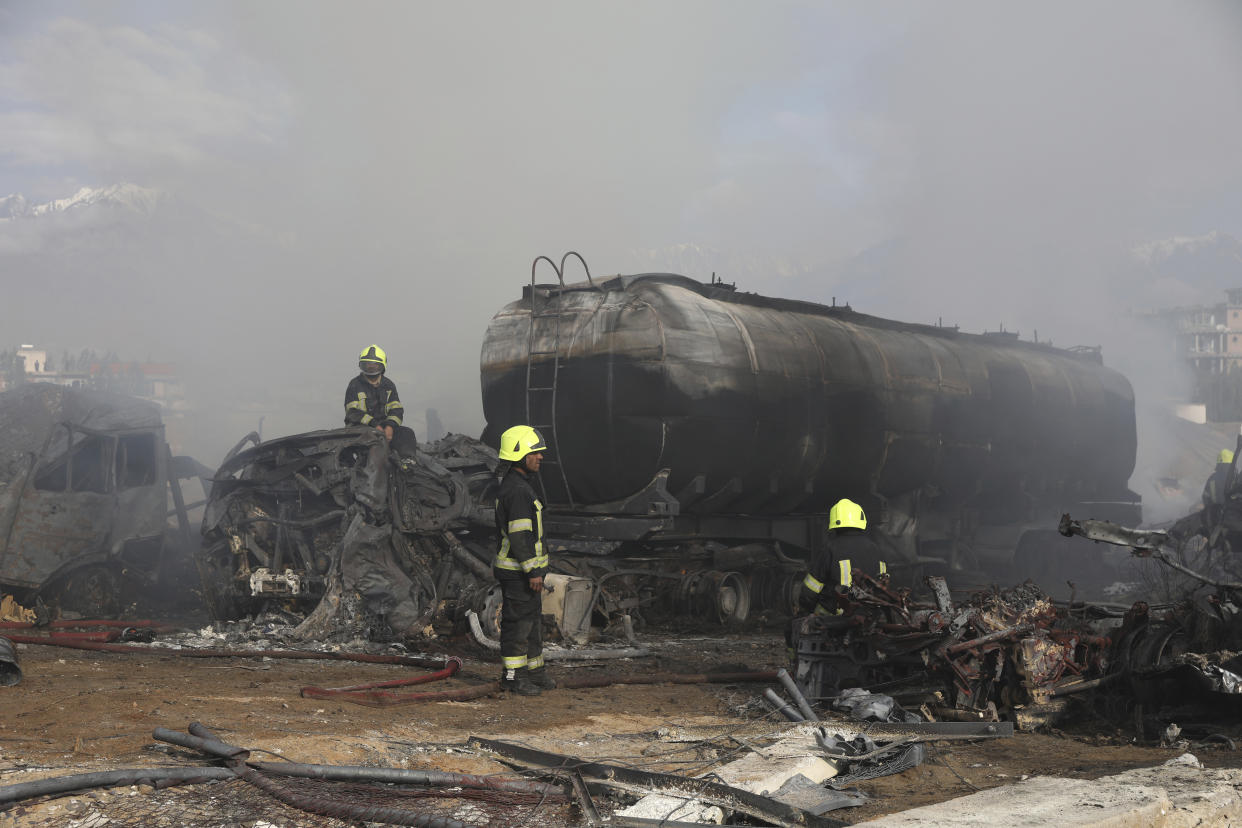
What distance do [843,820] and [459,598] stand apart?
19.1 feet

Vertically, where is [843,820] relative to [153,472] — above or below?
below

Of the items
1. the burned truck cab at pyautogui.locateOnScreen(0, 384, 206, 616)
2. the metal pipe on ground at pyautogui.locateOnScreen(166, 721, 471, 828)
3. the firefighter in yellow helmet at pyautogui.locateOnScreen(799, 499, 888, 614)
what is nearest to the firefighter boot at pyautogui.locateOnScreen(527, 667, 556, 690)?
the firefighter in yellow helmet at pyautogui.locateOnScreen(799, 499, 888, 614)

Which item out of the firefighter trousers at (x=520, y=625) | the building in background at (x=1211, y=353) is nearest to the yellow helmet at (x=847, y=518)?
the firefighter trousers at (x=520, y=625)

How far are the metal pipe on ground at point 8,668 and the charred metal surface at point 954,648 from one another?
4.90m

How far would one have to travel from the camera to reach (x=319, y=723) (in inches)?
227

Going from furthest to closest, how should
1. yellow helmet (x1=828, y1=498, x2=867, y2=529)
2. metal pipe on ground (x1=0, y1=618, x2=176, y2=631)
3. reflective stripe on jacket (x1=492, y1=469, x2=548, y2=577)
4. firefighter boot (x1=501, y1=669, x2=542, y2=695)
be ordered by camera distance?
metal pipe on ground (x1=0, y1=618, x2=176, y2=631)
yellow helmet (x1=828, y1=498, x2=867, y2=529)
reflective stripe on jacket (x1=492, y1=469, x2=548, y2=577)
firefighter boot (x1=501, y1=669, x2=542, y2=695)

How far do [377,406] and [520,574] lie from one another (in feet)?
13.6

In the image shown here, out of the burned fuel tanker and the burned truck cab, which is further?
the burned fuel tanker

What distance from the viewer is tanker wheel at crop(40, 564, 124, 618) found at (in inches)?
413

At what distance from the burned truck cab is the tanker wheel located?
0.03 feet

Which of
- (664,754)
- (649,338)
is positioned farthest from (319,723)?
(649,338)

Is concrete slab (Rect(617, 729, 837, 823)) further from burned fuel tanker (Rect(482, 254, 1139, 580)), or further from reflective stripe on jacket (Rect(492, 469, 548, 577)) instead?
burned fuel tanker (Rect(482, 254, 1139, 580))

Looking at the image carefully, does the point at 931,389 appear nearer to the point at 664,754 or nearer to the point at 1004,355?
the point at 1004,355

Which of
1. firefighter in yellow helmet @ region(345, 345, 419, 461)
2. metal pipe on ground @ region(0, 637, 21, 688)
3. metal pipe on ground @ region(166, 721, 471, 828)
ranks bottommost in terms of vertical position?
metal pipe on ground @ region(166, 721, 471, 828)
